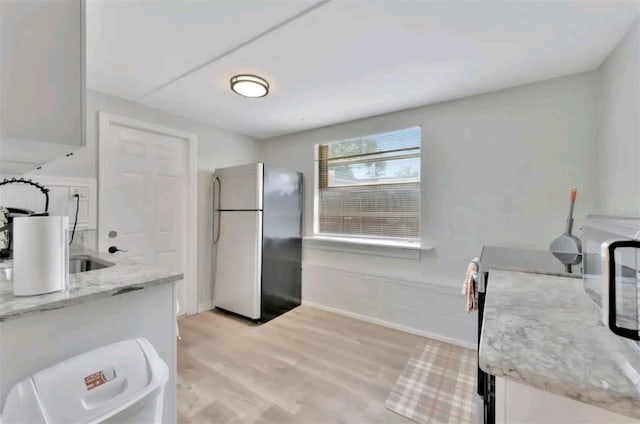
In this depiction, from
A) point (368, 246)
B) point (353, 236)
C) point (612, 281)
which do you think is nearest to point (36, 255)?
point (612, 281)

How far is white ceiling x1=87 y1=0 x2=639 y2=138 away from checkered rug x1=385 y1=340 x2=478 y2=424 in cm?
225

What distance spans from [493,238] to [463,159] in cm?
75

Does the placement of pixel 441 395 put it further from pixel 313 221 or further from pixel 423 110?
pixel 423 110

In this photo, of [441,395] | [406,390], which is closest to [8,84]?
[406,390]

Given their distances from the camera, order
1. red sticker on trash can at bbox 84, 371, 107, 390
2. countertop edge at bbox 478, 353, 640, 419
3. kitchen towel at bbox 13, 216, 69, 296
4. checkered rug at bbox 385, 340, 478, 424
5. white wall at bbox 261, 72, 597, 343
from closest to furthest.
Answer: countertop edge at bbox 478, 353, 640, 419 → red sticker on trash can at bbox 84, 371, 107, 390 → kitchen towel at bbox 13, 216, 69, 296 → checkered rug at bbox 385, 340, 478, 424 → white wall at bbox 261, 72, 597, 343

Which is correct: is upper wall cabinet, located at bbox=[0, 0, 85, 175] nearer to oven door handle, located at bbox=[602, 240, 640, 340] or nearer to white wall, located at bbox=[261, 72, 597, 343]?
oven door handle, located at bbox=[602, 240, 640, 340]

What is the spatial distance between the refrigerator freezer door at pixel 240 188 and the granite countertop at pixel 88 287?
59.4 inches

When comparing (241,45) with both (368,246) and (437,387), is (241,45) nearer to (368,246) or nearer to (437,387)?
(368,246)

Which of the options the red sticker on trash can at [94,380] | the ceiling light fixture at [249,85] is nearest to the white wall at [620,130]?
the ceiling light fixture at [249,85]

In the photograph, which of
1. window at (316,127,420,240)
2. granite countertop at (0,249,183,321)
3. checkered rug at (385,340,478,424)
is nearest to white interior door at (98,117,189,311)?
granite countertop at (0,249,183,321)

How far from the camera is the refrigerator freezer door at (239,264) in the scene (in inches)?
108

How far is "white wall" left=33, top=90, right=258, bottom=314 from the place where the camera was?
2.20 m

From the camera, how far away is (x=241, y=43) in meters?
1.59

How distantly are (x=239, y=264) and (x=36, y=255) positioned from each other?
2062mm
